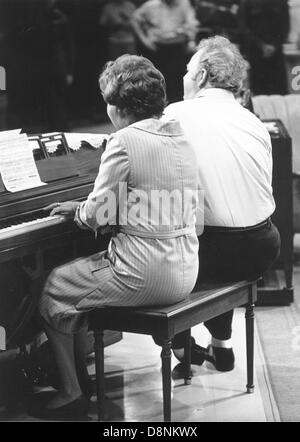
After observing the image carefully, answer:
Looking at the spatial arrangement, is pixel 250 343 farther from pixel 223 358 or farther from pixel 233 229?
pixel 233 229

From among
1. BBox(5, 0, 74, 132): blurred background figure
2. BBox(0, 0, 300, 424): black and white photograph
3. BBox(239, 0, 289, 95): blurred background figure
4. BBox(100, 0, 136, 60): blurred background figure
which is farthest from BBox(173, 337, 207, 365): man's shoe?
BBox(100, 0, 136, 60): blurred background figure

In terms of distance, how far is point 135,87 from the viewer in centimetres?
332

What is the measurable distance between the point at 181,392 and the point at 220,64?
4.64 feet

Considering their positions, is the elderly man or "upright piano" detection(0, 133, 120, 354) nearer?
"upright piano" detection(0, 133, 120, 354)

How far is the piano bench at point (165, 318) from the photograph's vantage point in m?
3.33

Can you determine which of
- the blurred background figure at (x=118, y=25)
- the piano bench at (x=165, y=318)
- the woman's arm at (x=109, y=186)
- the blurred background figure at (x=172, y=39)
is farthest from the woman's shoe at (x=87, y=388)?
the blurred background figure at (x=118, y=25)

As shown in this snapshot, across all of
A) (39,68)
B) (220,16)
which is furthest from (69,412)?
(39,68)

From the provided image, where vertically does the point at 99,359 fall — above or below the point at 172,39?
below

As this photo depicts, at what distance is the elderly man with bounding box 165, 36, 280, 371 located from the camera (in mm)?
3705

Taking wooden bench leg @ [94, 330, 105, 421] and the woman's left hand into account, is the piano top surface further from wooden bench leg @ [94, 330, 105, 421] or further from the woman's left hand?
wooden bench leg @ [94, 330, 105, 421]

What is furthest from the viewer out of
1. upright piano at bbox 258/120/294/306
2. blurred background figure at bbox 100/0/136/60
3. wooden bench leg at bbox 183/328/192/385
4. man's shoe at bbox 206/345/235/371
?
blurred background figure at bbox 100/0/136/60

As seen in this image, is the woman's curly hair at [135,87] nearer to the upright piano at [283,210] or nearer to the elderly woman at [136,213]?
the elderly woman at [136,213]

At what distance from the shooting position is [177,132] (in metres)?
3.35

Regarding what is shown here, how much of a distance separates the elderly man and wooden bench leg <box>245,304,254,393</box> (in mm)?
152
